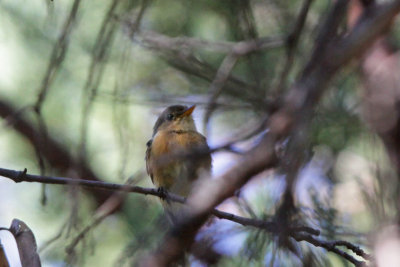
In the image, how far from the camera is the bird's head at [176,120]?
16.2 feet

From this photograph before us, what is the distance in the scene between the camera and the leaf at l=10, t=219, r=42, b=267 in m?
2.08

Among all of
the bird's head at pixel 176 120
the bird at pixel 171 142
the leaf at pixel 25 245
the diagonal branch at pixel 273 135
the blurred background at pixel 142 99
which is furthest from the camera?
the bird's head at pixel 176 120

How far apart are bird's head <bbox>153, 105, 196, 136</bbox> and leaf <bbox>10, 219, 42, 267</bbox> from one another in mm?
2685

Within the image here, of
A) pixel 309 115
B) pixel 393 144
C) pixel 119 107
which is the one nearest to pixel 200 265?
pixel 309 115

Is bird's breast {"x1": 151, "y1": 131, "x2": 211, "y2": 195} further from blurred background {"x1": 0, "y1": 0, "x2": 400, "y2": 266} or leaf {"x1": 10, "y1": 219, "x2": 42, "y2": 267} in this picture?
leaf {"x1": 10, "y1": 219, "x2": 42, "y2": 267}

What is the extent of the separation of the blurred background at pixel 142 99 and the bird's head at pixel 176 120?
0.14 m

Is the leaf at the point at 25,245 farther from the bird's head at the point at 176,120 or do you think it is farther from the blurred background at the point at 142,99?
the bird's head at the point at 176,120

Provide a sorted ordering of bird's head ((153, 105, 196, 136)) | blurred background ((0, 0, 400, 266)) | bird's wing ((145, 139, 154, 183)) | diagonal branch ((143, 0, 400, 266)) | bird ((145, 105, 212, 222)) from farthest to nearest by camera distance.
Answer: bird's head ((153, 105, 196, 136)) < bird's wing ((145, 139, 154, 183)) < bird ((145, 105, 212, 222)) < blurred background ((0, 0, 400, 266)) < diagonal branch ((143, 0, 400, 266))

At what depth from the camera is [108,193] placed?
468 cm

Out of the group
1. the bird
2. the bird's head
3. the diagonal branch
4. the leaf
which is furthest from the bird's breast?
the diagonal branch

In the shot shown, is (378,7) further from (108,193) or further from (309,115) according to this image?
(108,193)

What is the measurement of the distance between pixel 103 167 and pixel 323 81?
353 cm

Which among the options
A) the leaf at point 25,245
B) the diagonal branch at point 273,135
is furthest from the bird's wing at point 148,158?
the diagonal branch at point 273,135

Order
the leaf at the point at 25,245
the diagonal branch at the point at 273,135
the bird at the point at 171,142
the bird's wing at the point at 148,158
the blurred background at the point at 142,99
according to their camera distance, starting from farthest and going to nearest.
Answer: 1. the bird's wing at the point at 148,158
2. the bird at the point at 171,142
3. the blurred background at the point at 142,99
4. the leaf at the point at 25,245
5. the diagonal branch at the point at 273,135
